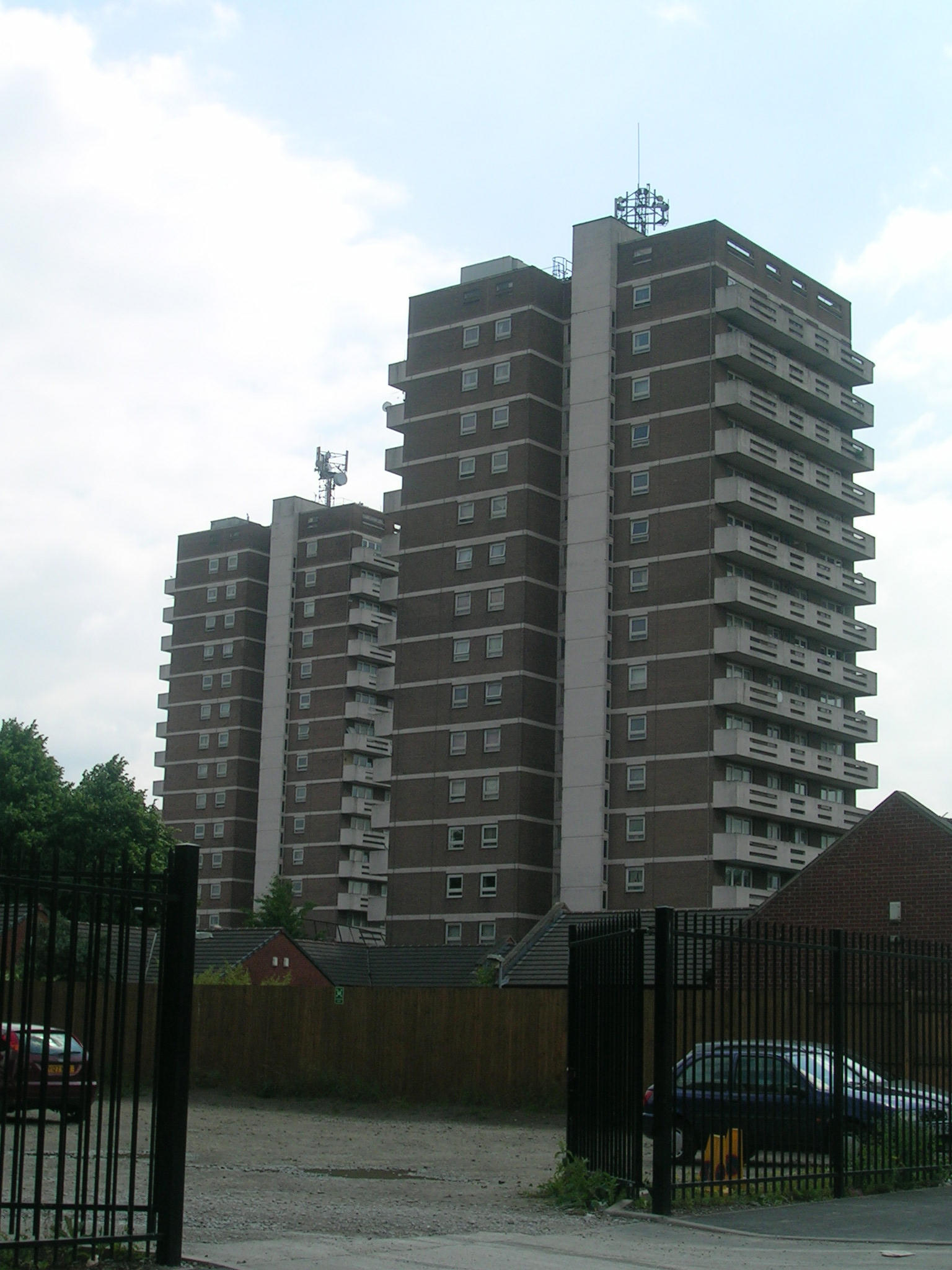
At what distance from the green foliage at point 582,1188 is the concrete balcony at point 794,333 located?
60627 mm

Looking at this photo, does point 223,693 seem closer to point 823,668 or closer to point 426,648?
point 426,648

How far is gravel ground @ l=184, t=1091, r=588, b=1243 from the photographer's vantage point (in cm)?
1237

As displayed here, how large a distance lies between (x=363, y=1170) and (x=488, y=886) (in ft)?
178

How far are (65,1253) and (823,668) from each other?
68.0 m

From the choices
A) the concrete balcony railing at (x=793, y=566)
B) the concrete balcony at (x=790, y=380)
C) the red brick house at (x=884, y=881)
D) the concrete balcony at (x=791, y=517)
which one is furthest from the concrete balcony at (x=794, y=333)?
the red brick house at (x=884, y=881)

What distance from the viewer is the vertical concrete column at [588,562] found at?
2749 inches

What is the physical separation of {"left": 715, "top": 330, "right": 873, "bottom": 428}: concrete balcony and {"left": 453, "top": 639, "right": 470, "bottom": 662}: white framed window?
58.8 ft

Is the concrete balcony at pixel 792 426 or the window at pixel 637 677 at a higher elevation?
the concrete balcony at pixel 792 426

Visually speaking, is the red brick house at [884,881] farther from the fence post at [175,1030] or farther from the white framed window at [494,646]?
the white framed window at [494,646]

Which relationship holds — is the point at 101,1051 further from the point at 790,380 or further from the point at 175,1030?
the point at 790,380

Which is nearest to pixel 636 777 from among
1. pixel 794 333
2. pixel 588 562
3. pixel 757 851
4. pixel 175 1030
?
pixel 757 851

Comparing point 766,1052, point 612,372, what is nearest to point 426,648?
point 612,372

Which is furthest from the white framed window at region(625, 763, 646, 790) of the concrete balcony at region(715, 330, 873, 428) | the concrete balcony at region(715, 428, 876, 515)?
the concrete balcony at region(715, 330, 873, 428)

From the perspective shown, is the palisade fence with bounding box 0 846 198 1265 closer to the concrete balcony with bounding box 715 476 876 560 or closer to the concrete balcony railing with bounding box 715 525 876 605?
the concrete balcony railing with bounding box 715 525 876 605
